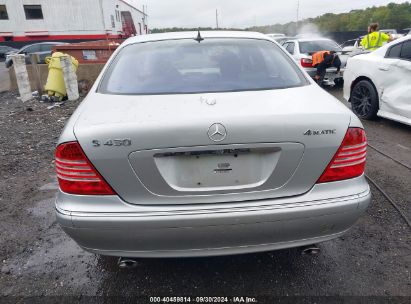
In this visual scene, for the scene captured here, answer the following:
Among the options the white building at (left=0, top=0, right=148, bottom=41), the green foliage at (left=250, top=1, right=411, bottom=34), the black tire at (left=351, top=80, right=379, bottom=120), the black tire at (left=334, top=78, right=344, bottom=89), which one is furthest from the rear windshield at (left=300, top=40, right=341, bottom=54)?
the green foliage at (left=250, top=1, right=411, bottom=34)

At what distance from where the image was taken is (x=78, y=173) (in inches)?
72.5

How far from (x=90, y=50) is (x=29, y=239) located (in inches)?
364

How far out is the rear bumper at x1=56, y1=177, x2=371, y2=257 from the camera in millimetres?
1794

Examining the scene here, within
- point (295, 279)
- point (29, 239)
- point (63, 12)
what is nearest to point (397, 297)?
point (295, 279)

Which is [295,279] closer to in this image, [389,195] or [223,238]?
A: [223,238]


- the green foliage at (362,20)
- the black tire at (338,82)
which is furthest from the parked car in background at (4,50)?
the green foliage at (362,20)

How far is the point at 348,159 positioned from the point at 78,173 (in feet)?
4.97

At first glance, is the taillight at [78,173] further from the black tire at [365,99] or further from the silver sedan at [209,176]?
the black tire at [365,99]

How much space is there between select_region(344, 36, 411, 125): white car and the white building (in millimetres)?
23947

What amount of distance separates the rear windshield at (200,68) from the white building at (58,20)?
26.3 meters

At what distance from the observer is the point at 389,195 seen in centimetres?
341

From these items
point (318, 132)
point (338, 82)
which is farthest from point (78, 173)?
point (338, 82)

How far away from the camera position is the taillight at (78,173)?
1.80 metres

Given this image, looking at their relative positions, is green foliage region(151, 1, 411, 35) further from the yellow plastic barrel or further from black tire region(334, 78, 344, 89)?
the yellow plastic barrel
